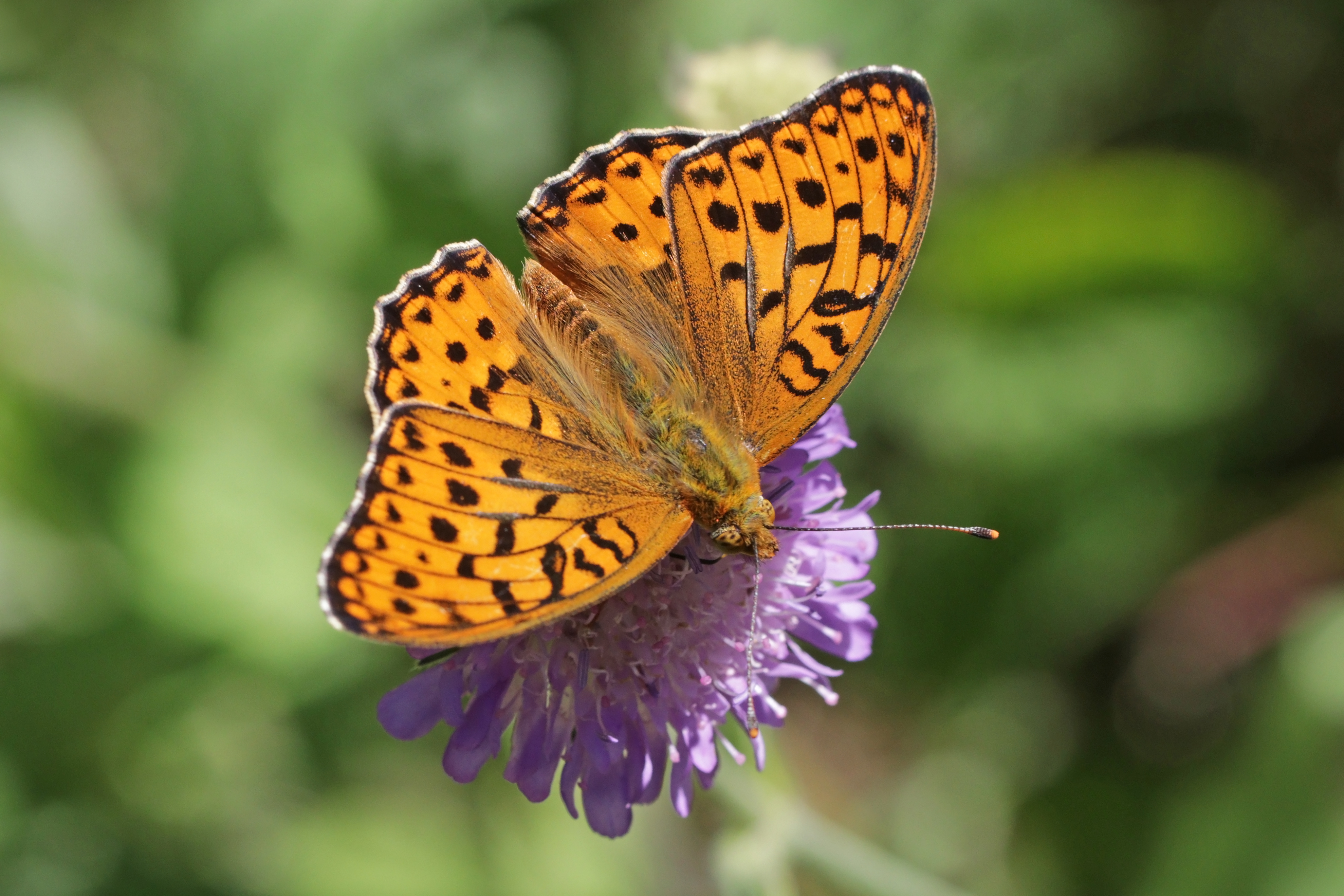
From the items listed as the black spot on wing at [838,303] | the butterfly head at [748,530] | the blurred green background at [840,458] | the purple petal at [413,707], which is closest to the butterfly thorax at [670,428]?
the butterfly head at [748,530]

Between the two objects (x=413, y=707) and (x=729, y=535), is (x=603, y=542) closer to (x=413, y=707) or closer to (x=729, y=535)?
(x=729, y=535)

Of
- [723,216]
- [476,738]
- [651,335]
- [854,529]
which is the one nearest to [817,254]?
[723,216]

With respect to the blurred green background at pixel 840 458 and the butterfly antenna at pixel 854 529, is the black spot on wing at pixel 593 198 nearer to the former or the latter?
the butterfly antenna at pixel 854 529

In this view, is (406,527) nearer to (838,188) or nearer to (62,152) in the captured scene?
(838,188)

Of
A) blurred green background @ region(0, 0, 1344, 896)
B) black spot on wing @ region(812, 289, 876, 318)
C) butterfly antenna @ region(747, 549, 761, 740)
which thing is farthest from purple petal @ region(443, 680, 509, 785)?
blurred green background @ region(0, 0, 1344, 896)

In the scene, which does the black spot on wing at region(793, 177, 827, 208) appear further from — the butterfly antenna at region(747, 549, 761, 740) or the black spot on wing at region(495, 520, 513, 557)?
the black spot on wing at region(495, 520, 513, 557)

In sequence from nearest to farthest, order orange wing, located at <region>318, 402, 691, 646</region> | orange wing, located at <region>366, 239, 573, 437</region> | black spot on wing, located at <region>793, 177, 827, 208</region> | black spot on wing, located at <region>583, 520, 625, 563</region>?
1. orange wing, located at <region>318, 402, 691, 646</region>
2. black spot on wing, located at <region>583, 520, 625, 563</region>
3. orange wing, located at <region>366, 239, 573, 437</region>
4. black spot on wing, located at <region>793, 177, 827, 208</region>
